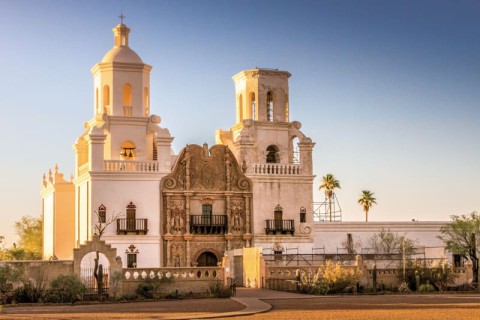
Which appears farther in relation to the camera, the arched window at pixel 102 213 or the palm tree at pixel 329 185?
the palm tree at pixel 329 185

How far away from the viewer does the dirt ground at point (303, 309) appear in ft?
123

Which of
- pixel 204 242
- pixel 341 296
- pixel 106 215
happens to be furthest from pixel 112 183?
pixel 341 296

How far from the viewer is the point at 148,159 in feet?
229

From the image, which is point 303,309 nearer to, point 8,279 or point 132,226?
point 8,279

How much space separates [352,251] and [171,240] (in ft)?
42.4

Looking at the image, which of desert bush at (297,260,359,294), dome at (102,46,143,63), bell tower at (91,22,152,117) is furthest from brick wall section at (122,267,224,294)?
dome at (102,46,143,63)

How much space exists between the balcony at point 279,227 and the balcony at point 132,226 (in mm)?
8327

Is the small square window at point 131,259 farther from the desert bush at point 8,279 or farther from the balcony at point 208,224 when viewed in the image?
the desert bush at point 8,279

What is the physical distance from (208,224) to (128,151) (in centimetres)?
737

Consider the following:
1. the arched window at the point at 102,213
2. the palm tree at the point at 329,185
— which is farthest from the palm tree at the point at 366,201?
the arched window at the point at 102,213

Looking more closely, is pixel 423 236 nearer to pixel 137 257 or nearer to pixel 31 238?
pixel 137 257

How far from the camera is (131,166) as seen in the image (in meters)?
66.9

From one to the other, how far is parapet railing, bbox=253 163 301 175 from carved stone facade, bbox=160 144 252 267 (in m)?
1.17

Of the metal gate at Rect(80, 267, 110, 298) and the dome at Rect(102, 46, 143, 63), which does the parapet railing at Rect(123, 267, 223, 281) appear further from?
the dome at Rect(102, 46, 143, 63)
